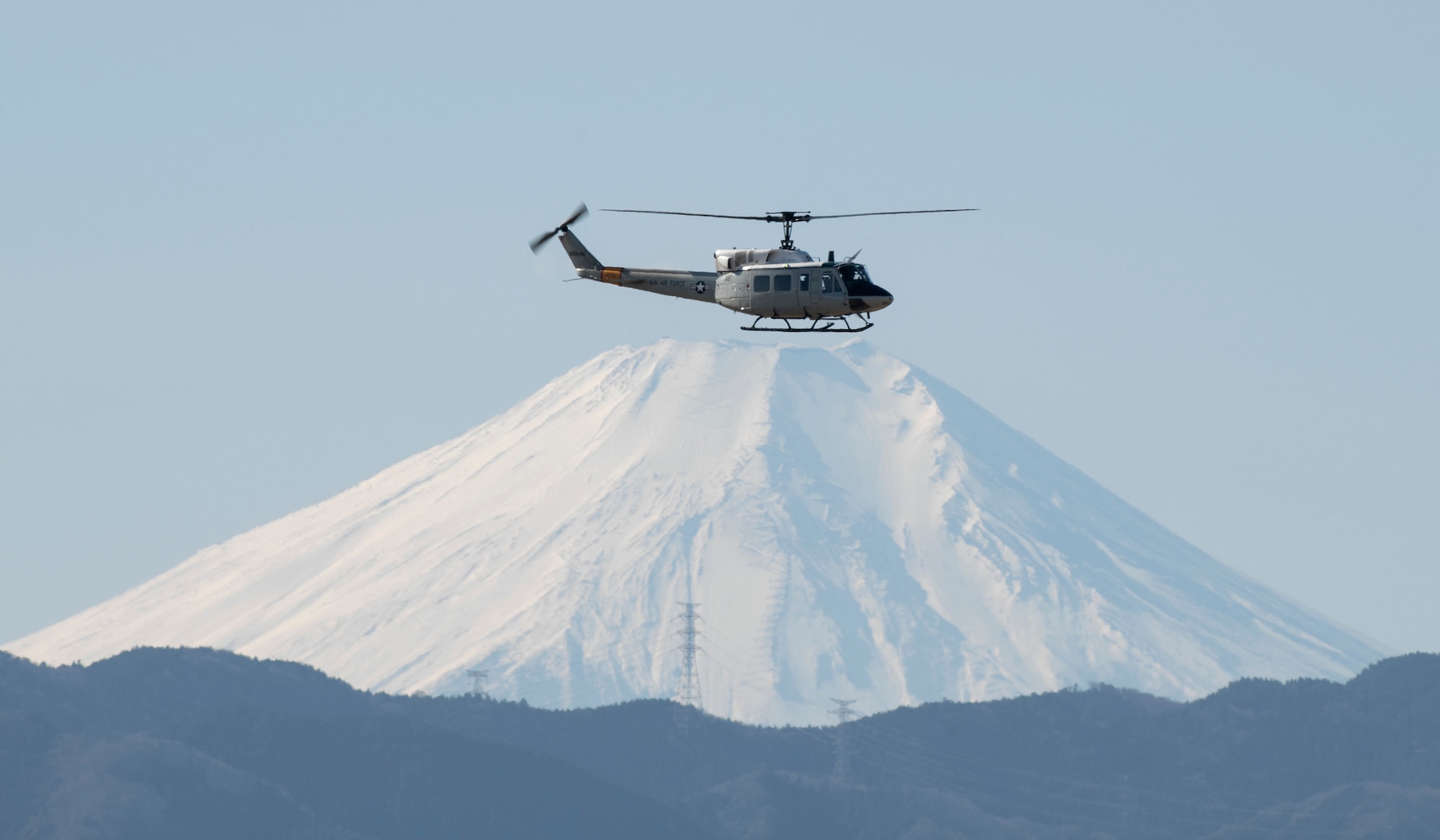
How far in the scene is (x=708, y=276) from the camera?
227ft

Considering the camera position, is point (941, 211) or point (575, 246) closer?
point (941, 211)

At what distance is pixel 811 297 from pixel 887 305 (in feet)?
7.31

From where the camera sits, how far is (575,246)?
76.0 m

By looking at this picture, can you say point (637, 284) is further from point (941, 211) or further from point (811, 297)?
point (941, 211)

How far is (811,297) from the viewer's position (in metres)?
65.8

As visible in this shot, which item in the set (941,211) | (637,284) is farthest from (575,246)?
(941,211)

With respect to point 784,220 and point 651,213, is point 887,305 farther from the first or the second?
point 651,213

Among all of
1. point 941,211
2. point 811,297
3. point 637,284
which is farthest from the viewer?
point 637,284

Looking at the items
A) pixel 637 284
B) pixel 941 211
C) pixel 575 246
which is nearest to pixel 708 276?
pixel 637 284

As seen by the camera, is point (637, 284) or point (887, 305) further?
point (637, 284)

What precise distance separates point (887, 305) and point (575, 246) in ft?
47.0

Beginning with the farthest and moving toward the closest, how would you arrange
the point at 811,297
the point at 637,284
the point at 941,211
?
1. the point at 637,284
2. the point at 811,297
3. the point at 941,211

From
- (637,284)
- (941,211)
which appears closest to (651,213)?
(941,211)

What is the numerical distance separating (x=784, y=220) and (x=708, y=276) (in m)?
3.73
